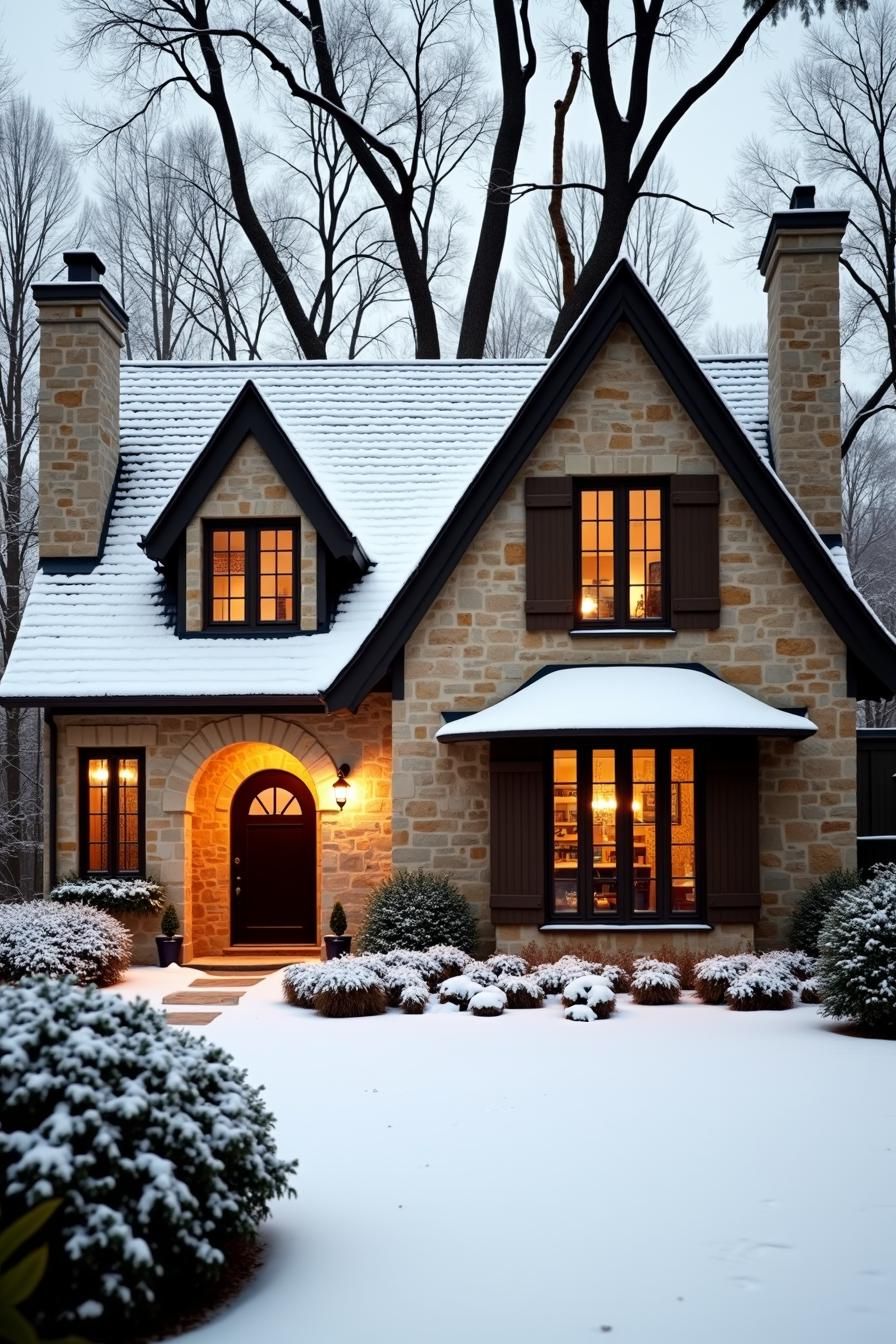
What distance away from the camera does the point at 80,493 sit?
53.9ft

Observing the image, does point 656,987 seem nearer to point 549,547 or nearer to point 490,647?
point 490,647

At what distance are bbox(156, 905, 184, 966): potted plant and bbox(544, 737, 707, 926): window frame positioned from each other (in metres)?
4.24

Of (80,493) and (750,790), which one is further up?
(80,493)

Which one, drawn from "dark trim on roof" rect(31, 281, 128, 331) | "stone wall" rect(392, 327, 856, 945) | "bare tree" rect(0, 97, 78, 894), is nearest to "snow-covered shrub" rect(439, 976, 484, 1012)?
"stone wall" rect(392, 327, 856, 945)

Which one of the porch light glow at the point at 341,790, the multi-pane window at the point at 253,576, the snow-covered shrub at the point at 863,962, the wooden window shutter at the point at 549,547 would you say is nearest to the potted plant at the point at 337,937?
the porch light glow at the point at 341,790

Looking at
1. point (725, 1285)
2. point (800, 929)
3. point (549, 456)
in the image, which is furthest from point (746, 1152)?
point (549, 456)

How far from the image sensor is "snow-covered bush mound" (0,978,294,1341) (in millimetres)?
4527

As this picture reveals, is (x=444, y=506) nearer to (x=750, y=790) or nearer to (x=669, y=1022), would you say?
(x=750, y=790)

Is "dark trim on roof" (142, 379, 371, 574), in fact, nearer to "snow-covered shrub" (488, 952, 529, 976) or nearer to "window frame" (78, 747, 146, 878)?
"window frame" (78, 747, 146, 878)

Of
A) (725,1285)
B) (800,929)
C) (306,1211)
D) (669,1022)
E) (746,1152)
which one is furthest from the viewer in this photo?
(800,929)

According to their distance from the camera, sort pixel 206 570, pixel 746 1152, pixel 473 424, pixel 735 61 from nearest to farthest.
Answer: pixel 746 1152, pixel 206 570, pixel 473 424, pixel 735 61

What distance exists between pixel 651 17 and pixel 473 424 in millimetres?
10801

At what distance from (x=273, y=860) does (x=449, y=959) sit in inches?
170

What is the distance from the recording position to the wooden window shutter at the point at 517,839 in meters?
13.6
